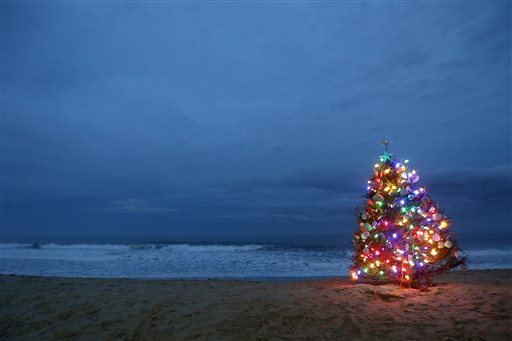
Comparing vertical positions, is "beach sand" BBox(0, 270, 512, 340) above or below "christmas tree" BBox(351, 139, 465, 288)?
below

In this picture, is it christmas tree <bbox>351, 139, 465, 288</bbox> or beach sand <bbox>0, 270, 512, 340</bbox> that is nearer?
beach sand <bbox>0, 270, 512, 340</bbox>

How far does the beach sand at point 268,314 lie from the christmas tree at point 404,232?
18.5 inches

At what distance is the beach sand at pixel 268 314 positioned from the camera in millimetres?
5484

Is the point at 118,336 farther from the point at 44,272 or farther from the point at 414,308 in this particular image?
the point at 44,272

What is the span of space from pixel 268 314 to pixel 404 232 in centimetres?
388

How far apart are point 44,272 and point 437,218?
18300 mm

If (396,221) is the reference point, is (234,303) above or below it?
below

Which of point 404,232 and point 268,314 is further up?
point 404,232

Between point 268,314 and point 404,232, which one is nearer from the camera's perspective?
point 268,314

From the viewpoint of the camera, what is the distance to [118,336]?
5867 millimetres

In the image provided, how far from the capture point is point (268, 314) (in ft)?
20.1

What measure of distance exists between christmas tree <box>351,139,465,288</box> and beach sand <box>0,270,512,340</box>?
1.54 feet

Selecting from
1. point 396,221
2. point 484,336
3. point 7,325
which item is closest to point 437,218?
point 396,221

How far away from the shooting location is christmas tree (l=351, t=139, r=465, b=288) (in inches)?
314
